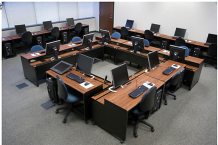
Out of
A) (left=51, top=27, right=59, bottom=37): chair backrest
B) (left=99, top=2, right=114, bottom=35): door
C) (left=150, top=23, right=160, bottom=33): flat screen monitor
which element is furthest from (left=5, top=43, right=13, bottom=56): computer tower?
(left=150, top=23, right=160, bottom=33): flat screen monitor

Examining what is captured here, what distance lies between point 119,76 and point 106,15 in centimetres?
749

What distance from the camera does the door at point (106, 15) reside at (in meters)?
9.76

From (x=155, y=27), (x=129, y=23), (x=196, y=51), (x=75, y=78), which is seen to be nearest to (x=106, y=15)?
(x=129, y=23)

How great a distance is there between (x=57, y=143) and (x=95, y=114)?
2.72 ft

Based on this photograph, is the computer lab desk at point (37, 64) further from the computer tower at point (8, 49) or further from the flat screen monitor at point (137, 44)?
the computer tower at point (8, 49)

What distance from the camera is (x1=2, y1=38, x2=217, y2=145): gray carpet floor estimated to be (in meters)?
3.10

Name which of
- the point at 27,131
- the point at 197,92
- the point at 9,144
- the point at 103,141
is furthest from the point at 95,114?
the point at 197,92

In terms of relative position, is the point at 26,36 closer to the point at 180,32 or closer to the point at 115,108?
the point at 115,108

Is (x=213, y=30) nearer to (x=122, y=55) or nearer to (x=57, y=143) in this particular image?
(x=122, y=55)

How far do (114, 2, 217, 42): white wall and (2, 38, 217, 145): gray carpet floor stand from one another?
341cm

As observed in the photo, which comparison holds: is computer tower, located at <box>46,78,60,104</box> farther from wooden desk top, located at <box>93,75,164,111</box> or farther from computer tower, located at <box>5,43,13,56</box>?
computer tower, located at <box>5,43,13,56</box>

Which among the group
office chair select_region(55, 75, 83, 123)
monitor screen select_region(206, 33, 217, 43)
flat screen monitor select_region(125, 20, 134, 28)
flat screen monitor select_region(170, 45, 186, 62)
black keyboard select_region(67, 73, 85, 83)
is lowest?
office chair select_region(55, 75, 83, 123)

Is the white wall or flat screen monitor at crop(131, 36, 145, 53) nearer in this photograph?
flat screen monitor at crop(131, 36, 145, 53)

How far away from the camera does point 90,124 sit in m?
3.45
